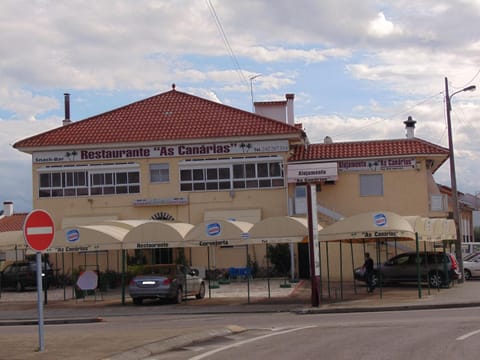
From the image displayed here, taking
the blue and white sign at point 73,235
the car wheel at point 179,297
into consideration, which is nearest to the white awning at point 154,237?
the car wheel at point 179,297

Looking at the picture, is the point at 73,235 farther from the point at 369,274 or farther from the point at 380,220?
the point at 380,220

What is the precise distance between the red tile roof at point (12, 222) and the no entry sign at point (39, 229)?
2081 inches

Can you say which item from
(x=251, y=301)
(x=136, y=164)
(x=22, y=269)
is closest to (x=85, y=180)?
(x=136, y=164)

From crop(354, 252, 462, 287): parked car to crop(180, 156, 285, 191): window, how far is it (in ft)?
36.1

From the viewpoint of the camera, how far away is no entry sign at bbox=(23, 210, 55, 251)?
14.2 m

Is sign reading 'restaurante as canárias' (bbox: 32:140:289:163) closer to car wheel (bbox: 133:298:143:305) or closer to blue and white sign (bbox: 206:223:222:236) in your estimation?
car wheel (bbox: 133:298:143:305)

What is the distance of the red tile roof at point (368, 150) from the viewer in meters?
43.4

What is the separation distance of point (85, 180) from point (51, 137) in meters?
3.30

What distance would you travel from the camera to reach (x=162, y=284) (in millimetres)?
29031

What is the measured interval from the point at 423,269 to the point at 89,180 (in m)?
20.4

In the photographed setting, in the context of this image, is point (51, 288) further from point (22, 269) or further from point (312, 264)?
point (312, 264)

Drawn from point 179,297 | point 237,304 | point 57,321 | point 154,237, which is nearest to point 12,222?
point 154,237

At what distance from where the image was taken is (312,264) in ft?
84.3

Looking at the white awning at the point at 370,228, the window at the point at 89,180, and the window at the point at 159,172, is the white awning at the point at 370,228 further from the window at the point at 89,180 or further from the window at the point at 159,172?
the window at the point at 89,180
